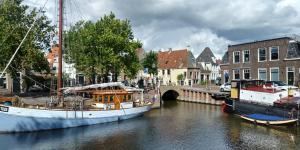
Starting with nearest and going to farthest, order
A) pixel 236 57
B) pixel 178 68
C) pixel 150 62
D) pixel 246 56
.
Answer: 1. pixel 246 56
2. pixel 236 57
3. pixel 150 62
4. pixel 178 68

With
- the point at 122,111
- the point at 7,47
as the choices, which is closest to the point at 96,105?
the point at 122,111

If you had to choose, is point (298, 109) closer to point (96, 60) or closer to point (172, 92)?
point (96, 60)

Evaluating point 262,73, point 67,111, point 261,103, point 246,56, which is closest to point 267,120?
point 261,103

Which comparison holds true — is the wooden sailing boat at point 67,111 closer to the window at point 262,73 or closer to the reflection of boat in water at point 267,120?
the reflection of boat in water at point 267,120

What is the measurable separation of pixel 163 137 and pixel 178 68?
172 feet

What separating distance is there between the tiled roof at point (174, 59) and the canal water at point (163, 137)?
4391 centimetres

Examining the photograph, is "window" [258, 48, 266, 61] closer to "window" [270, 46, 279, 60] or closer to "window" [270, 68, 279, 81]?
"window" [270, 46, 279, 60]

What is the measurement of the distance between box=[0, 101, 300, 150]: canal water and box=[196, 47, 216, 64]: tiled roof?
5375 centimetres

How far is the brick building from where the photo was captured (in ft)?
166

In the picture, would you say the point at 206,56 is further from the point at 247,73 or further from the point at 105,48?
the point at 105,48

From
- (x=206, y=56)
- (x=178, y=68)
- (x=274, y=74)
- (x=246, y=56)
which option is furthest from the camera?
(x=206, y=56)

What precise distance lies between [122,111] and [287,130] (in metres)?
17.7

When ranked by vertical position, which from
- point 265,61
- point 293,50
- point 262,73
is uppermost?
point 293,50

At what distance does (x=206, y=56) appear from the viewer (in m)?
92.0
